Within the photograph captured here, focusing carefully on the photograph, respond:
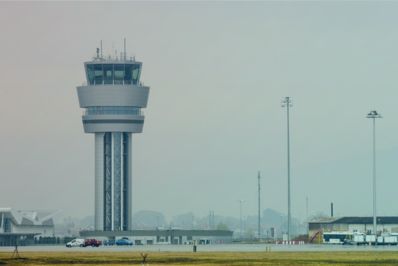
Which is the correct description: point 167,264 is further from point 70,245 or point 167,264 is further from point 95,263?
point 70,245

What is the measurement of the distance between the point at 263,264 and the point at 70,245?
92350 mm

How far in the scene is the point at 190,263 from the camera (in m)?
113

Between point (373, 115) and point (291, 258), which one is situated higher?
point (373, 115)

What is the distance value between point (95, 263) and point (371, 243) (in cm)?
8997

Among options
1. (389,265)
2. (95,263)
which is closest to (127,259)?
(95,263)

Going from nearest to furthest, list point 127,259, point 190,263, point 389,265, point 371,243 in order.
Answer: point 389,265 < point 190,263 < point 127,259 < point 371,243

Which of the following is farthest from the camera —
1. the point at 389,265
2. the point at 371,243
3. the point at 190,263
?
the point at 371,243

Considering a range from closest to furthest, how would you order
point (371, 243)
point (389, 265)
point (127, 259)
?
1. point (389, 265)
2. point (127, 259)
3. point (371, 243)

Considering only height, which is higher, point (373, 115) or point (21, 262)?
point (373, 115)

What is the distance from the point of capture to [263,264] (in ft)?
364

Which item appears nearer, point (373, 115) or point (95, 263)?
point (95, 263)

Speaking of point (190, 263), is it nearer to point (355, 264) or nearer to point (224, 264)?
point (224, 264)

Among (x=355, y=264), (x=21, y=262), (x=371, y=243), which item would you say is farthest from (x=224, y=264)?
(x=371, y=243)

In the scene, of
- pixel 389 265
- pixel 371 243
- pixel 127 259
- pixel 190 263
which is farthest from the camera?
pixel 371 243
